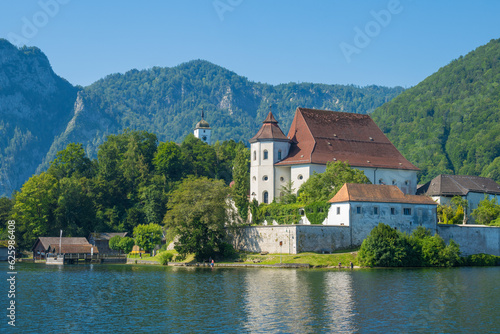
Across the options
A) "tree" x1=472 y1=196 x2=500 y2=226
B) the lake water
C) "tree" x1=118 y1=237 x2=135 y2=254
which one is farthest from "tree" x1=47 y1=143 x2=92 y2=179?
"tree" x1=472 y1=196 x2=500 y2=226

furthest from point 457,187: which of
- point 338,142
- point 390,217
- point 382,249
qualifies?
point 382,249

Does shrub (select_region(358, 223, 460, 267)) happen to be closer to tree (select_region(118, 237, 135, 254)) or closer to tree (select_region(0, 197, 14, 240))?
tree (select_region(118, 237, 135, 254))

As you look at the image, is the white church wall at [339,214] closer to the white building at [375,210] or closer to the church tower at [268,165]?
the white building at [375,210]

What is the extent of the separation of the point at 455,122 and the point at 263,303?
141550 millimetres

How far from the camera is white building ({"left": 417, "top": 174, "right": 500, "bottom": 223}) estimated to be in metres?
82.6

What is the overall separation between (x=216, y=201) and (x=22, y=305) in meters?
33.5

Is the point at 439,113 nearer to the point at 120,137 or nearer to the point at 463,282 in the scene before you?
the point at 120,137

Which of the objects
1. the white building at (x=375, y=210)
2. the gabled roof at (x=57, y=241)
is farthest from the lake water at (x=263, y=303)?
the gabled roof at (x=57, y=241)

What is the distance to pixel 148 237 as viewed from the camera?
292 feet

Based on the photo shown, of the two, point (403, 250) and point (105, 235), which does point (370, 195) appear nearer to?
point (403, 250)

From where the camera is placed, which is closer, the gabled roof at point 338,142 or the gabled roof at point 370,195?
the gabled roof at point 370,195

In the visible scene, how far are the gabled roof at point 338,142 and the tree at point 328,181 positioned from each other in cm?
404

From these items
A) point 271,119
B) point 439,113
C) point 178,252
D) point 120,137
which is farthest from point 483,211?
point 439,113

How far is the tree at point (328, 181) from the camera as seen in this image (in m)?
71.7
